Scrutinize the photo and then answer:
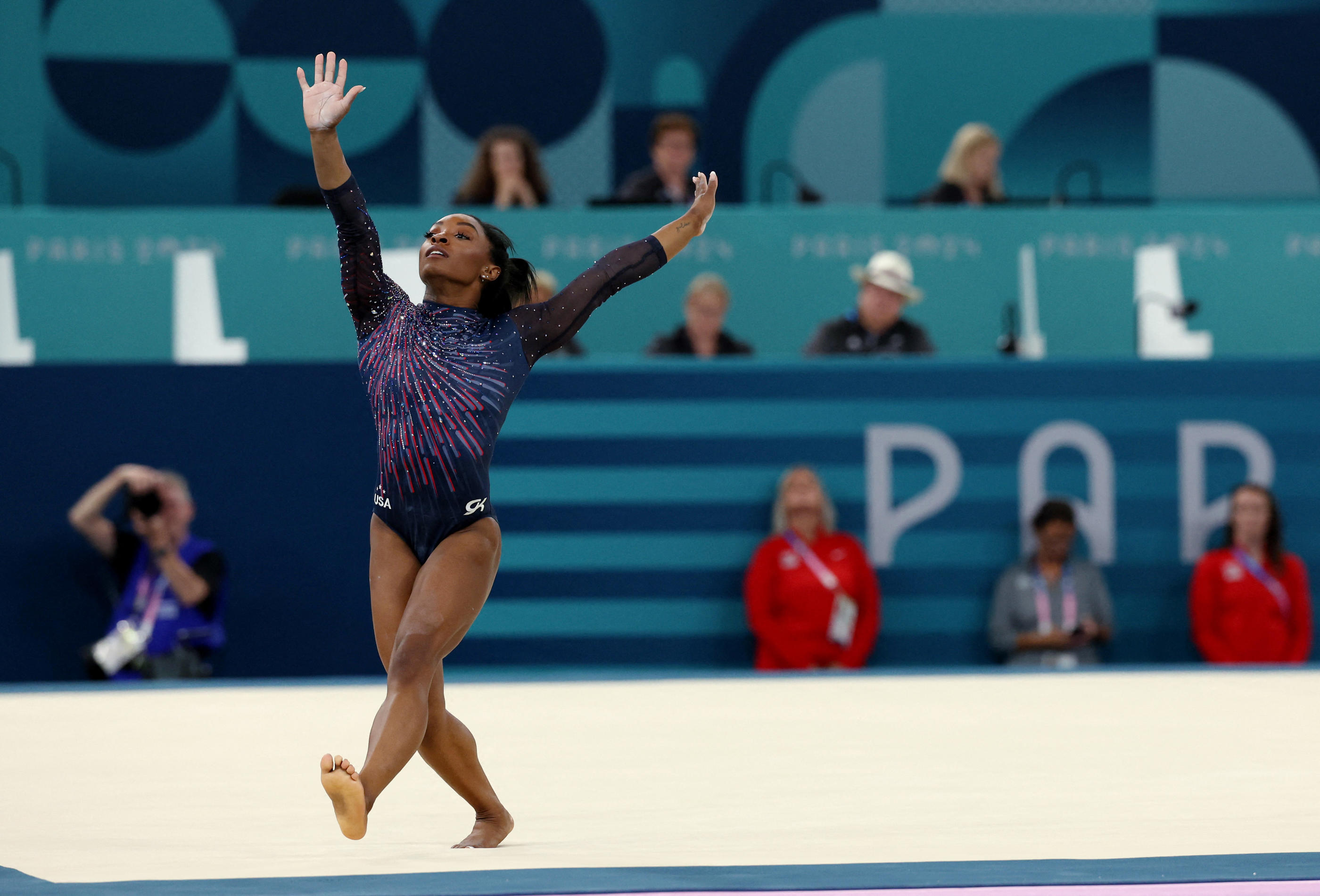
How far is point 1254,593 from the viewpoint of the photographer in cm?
838

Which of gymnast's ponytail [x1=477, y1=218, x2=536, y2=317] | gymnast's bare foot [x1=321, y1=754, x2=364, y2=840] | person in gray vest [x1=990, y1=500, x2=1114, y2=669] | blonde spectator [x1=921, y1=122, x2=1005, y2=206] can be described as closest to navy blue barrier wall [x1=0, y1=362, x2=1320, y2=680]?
person in gray vest [x1=990, y1=500, x2=1114, y2=669]

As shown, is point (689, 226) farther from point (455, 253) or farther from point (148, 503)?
point (148, 503)

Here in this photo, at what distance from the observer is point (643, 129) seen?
1297cm

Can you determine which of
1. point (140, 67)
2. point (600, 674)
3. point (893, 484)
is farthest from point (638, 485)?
point (140, 67)

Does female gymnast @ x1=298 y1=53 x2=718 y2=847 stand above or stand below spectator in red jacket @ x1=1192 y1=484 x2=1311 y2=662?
→ above

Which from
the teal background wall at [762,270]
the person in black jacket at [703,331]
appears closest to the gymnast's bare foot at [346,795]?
the person in black jacket at [703,331]

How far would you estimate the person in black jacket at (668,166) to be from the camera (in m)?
9.62

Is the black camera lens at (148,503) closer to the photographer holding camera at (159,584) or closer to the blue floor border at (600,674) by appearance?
the photographer holding camera at (159,584)

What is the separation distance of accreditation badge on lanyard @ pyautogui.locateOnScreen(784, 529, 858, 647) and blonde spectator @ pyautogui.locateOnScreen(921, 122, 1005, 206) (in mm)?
2590

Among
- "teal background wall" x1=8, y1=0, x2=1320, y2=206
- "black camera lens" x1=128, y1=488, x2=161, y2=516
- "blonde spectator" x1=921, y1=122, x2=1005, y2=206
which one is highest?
"teal background wall" x1=8, y1=0, x2=1320, y2=206

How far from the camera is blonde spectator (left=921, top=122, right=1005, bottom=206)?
32.6ft

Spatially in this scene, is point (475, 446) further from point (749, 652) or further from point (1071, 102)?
point (1071, 102)

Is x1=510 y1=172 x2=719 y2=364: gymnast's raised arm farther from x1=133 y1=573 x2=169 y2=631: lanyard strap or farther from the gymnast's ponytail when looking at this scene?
x1=133 y1=573 x2=169 y2=631: lanyard strap

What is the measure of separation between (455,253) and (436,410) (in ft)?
1.31
